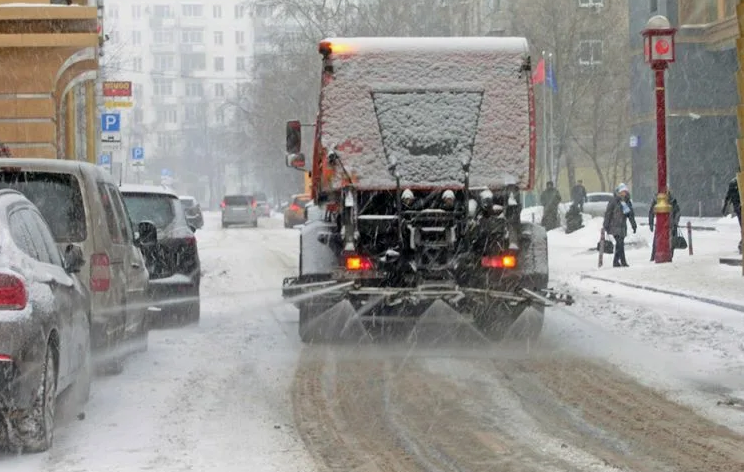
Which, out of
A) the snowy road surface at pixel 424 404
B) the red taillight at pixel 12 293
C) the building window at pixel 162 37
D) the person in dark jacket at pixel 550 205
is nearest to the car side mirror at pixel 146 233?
the snowy road surface at pixel 424 404

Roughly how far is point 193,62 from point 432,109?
489 feet

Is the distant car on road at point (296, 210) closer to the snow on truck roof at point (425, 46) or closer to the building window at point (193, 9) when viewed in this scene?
the snow on truck roof at point (425, 46)

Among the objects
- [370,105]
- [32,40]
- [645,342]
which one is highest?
[32,40]

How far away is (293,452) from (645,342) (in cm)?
694

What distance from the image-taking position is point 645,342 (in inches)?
565

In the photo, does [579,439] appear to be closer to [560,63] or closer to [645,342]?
[645,342]

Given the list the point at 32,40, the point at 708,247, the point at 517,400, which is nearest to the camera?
the point at 517,400

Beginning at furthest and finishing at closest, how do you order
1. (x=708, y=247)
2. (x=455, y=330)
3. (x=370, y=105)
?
(x=708, y=247), (x=455, y=330), (x=370, y=105)

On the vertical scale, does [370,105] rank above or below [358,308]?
above

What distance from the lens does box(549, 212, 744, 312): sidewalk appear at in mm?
19463

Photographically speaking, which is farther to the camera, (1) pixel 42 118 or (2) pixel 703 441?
(1) pixel 42 118

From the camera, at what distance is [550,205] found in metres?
42.2

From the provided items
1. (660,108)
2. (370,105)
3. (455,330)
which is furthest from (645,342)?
(660,108)

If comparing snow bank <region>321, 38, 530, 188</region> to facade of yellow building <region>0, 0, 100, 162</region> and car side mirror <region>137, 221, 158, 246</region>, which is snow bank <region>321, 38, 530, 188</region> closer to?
car side mirror <region>137, 221, 158, 246</region>
